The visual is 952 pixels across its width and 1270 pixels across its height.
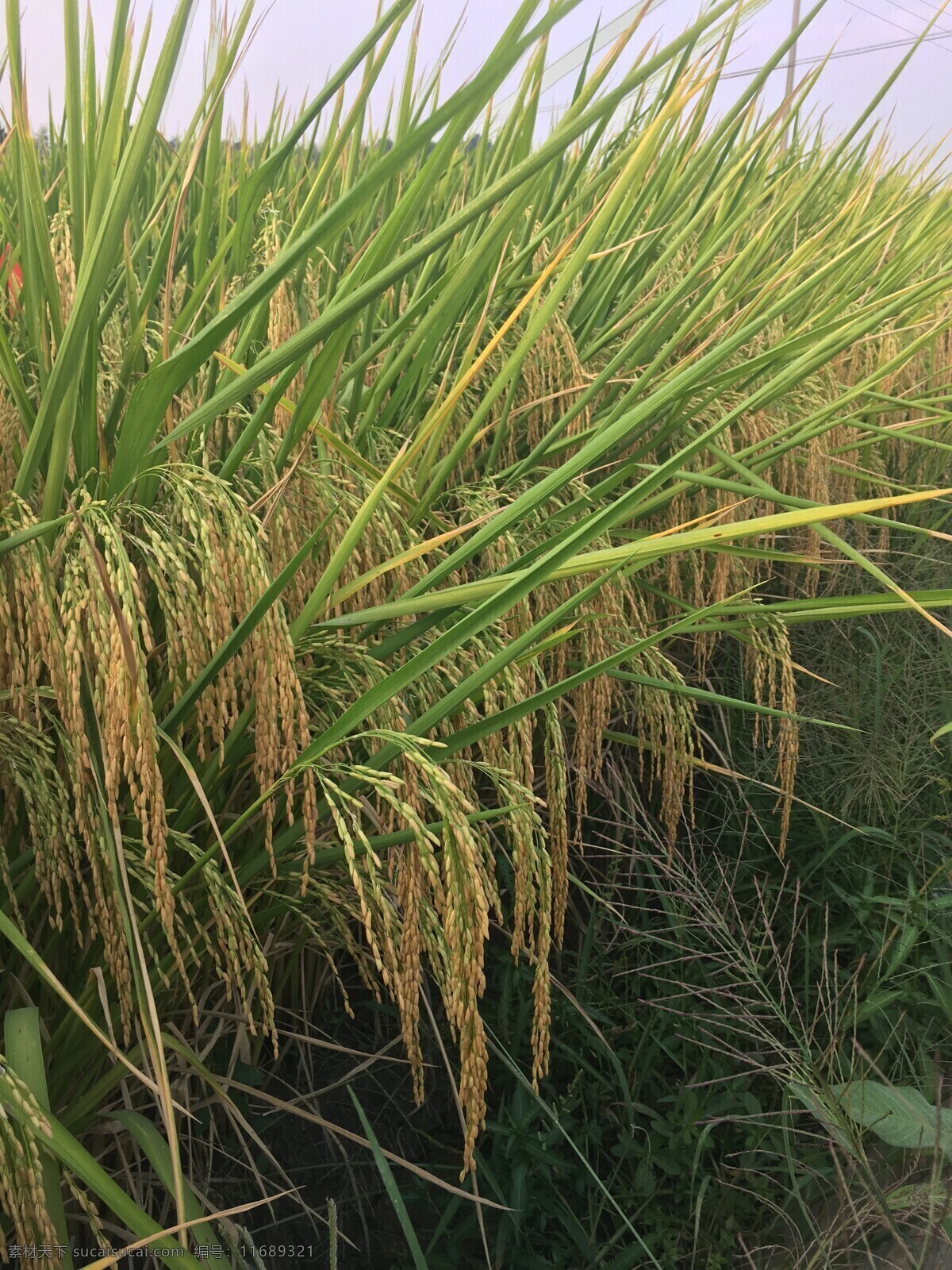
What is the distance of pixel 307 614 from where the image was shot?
80 centimetres

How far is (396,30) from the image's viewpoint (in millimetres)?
751

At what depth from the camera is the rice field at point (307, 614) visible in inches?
26.2

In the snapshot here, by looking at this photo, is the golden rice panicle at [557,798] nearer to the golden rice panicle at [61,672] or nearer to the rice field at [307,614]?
the rice field at [307,614]

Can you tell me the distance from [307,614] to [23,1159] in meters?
0.41

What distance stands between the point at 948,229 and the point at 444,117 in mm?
2656

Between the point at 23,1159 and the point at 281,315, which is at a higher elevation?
the point at 281,315

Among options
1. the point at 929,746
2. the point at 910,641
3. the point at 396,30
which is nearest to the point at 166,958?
the point at 396,30

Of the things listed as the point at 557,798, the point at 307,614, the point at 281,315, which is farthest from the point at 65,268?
the point at 557,798

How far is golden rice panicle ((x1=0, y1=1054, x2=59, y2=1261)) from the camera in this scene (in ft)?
1.84

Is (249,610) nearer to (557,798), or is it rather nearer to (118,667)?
(118,667)

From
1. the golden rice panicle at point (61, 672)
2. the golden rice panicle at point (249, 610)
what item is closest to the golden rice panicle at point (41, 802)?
the golden rice panicle at point (61, 672)

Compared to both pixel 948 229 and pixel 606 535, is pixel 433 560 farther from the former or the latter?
pixel 948 229

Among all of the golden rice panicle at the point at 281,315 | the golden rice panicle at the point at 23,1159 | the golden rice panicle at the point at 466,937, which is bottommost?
the golden rice panicle at the point at 23,1159

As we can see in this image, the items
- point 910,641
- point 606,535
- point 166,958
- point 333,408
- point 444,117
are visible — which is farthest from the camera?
point 910,641
